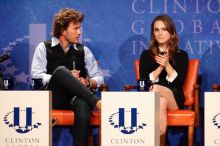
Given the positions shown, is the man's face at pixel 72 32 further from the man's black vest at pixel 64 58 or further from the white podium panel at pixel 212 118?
the white podium panel at pixel 212 118

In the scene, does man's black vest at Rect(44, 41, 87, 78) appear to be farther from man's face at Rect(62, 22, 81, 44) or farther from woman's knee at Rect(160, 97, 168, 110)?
woman's knee at Rect(160, 97, 168, 110)

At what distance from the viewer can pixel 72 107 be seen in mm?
4707

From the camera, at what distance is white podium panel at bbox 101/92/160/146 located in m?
4.00

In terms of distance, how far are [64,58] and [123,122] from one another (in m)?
1.39

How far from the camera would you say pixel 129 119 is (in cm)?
401

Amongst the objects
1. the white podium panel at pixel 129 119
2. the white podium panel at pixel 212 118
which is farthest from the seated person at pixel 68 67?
the white podium panel at pixel 212 118

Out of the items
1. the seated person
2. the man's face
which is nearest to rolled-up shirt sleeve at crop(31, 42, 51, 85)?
the seated person

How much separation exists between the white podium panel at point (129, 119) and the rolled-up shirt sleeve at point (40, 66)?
1.06 m

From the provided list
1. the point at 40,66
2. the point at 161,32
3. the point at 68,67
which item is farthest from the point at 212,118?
the point at 40,66

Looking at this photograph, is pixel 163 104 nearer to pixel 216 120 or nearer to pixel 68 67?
pixel 216 120

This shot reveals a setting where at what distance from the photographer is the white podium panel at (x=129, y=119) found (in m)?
4.00

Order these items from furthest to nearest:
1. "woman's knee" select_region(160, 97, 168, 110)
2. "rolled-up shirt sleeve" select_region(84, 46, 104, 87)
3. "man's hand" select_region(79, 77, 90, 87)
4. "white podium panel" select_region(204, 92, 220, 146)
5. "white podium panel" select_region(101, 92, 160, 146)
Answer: "rolled-up shirt sleeve" select_region(84, 46, 104, 87), "man's hand" select_region(79, 77, 90, 87), "woman's knee" select_region(160, 97, 168, 110), "white podium panel" select_region(204, 92, 220, 146), "white podium panel" select_region(101, 92, 160, 146)

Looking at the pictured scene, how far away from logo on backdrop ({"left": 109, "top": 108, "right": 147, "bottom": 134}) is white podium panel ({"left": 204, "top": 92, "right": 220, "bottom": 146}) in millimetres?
574

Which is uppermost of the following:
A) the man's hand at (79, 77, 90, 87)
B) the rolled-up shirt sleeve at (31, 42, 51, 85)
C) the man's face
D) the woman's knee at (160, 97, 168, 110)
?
the man's face
